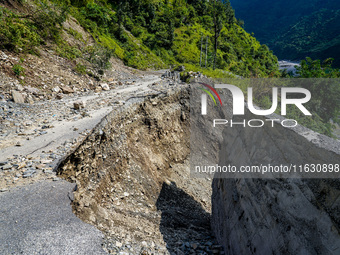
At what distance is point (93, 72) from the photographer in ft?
56.3

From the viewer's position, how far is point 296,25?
122 m

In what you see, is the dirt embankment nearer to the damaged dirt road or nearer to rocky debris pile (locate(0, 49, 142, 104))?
the damaged dirt road

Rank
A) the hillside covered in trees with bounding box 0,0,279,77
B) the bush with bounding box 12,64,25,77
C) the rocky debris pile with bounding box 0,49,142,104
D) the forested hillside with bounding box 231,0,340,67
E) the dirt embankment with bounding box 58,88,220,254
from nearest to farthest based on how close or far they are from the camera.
Answer: 1. the dirt embankment with bounding box 58,88,220,254
2. the rocky debris pile with bounding box 0,49,142,104
3. the bush with bounding box 12,64,25,77
4. the hillside covered in trees with bounding box 0,0,279,77
5. the forested hillside with bounding box 231,0,340,67

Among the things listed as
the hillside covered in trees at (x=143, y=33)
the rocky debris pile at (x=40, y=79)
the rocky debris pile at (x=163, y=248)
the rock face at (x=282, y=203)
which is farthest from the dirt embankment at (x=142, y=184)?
the hillside covered in trees at (x=143, y=33)

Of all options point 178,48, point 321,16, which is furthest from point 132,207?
point 321,16

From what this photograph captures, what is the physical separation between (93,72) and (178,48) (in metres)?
32.1

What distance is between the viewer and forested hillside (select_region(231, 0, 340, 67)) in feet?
274

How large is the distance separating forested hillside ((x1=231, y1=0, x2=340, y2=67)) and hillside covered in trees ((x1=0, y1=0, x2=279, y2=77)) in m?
28.6

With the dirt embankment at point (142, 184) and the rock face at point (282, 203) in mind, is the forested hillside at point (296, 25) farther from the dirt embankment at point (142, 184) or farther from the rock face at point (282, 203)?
the rock face at point (282, 203)

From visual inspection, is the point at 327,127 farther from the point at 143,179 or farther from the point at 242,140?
the point at 143,179

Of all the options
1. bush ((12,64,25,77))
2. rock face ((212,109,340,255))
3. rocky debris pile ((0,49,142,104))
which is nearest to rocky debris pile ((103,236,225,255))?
rock face ((212,109,340,255))

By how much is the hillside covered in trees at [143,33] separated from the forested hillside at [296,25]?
28.6m

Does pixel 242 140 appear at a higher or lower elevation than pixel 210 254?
higher

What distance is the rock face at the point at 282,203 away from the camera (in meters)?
3.20
